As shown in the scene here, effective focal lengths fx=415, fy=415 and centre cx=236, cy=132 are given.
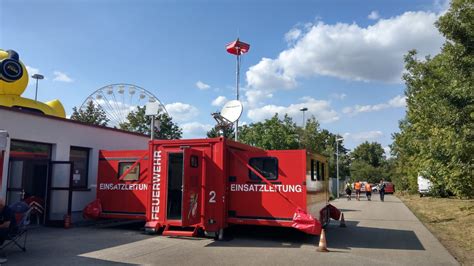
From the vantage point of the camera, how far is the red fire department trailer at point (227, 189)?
36.1 ft

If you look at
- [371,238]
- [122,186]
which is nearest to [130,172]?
[122,186]

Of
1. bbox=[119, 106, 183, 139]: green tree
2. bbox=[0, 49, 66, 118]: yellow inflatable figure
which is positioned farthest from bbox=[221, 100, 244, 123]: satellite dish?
bbox=[119, 106, 183, 139]: green tree

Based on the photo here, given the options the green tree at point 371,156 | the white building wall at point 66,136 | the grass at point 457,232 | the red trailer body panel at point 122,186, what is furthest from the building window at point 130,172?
the green tree at point 371,156

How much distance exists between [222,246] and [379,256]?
12.2 feet

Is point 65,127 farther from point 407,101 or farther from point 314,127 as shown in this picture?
point 314,127

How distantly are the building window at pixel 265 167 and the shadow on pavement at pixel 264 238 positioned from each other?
174 cm

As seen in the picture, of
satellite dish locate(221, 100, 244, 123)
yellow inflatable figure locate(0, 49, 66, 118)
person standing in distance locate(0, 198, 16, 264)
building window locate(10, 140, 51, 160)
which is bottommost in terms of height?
person standing in distance locate(0, 198, 16, 264)

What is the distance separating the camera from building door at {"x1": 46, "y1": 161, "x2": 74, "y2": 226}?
13.3 meters

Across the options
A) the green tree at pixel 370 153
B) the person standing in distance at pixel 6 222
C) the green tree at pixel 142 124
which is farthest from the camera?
the green tree at pixel 370 153

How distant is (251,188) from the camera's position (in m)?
11.5

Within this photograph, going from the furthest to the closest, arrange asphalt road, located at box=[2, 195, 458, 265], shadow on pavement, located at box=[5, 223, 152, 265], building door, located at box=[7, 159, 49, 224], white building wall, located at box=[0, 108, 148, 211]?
building door, located at box=[7, 159, 49, 224]
white building wall, located at box=[0, 108, 148, 211]
asphalt road, located at box=[2, 195, 458, 265]
shadow on pavement, located at box=[5, 223, 152, 265]

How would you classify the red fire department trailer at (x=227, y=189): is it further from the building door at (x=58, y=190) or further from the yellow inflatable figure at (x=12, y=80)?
the yellow inflatable figure at (x=12, y=80)

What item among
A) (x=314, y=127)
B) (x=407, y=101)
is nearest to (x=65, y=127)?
(x=407, y=101)

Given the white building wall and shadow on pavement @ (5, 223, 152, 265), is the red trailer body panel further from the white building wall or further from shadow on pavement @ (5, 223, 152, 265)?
the white building wall
